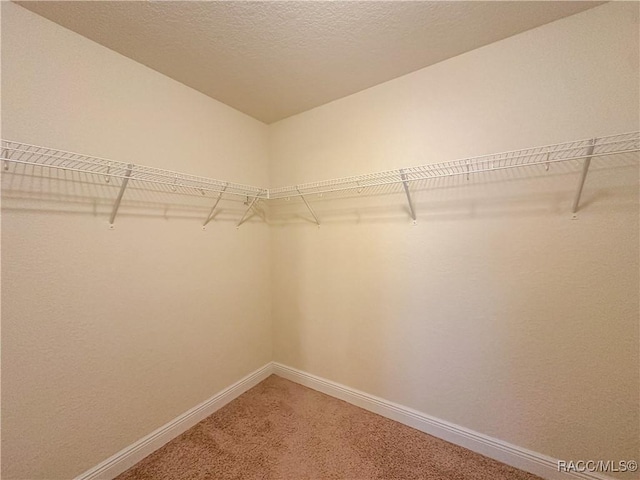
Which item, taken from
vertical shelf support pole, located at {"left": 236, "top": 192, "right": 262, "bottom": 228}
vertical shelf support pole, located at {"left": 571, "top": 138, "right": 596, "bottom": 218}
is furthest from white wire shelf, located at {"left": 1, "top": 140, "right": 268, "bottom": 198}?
vertical shelf support pole, located at {"left": 571, "top": 138, "right": 596, "bottom": 218}

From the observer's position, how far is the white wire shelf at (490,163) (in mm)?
1155

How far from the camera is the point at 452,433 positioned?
1558mm

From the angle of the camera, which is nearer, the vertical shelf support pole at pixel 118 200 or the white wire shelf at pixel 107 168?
the white wire shelf at pixel 107 168

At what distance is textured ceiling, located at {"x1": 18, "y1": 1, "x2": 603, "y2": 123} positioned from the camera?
1.20 metres

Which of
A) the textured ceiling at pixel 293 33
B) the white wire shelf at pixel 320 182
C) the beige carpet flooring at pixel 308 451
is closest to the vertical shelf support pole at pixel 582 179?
the white wire shelf at pixel 320 182

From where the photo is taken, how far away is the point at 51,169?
1229 millimetres

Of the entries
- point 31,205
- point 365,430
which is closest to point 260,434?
point 365,430

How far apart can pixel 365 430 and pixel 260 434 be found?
0.70 meters

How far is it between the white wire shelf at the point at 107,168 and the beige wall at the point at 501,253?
91cm

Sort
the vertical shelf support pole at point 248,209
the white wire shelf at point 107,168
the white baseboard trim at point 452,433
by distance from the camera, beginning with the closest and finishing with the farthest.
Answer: the white wire shelf at point 107,168
the white baseboard trim at point 452,433
the vertical shelf support pole at point 248,209

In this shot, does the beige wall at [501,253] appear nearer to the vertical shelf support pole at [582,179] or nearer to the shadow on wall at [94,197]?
the vertical shelf support pole at [582,179]

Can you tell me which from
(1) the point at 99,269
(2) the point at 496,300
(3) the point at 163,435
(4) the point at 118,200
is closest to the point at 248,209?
(4) the point at 118,200

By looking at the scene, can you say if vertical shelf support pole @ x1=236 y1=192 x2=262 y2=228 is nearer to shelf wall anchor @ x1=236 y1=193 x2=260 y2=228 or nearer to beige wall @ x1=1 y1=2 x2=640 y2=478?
shelf wall anchor @ x1=236 y1=193 x2=260 y2=228

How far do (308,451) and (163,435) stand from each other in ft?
3.04
